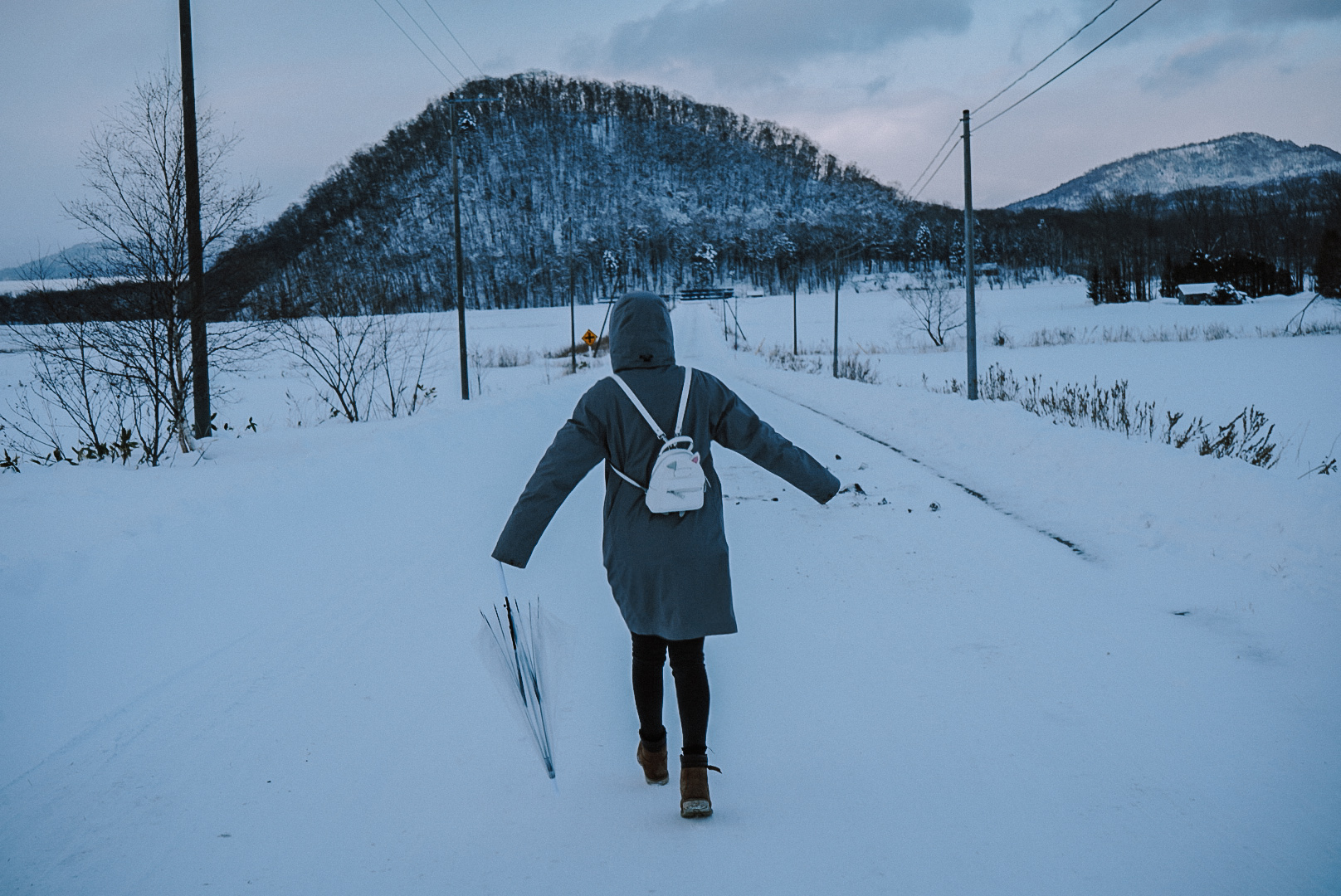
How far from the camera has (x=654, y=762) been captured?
116 inches

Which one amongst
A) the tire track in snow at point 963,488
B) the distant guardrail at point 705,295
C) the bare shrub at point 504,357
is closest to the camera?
the tire track in snow at point 963,488

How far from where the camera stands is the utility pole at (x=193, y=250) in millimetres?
8672

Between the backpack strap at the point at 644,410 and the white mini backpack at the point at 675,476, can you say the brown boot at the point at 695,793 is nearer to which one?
the white mini backpack at the point at 675,476

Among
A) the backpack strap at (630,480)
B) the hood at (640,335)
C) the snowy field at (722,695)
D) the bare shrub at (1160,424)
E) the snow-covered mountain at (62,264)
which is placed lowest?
the snowy field at (722,695)

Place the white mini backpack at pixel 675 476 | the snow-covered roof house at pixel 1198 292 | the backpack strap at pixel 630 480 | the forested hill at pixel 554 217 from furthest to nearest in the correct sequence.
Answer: the forested hill at pixel 554 217
the snow-covered roof house at pixel 1198 292
the backpack strap at pixel 630 480
the white mini backpack at pixel 675 476

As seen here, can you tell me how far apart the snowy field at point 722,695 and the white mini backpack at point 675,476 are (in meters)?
1.17

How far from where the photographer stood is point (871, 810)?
2.71 m

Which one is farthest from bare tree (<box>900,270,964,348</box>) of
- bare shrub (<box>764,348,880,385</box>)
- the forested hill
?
the forested hill

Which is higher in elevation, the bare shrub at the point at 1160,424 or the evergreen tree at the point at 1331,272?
the evergreen tree at the point at 1331,272

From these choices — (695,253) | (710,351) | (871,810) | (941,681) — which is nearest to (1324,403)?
(941,681)

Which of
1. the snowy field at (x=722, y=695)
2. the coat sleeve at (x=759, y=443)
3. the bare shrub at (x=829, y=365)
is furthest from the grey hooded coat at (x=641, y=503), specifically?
the bare shrub at (x=829, y=365)

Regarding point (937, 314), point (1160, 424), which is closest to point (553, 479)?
point (1160, 424)

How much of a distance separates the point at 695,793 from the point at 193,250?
9.26 meters

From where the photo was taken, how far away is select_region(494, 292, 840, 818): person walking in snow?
272cm
